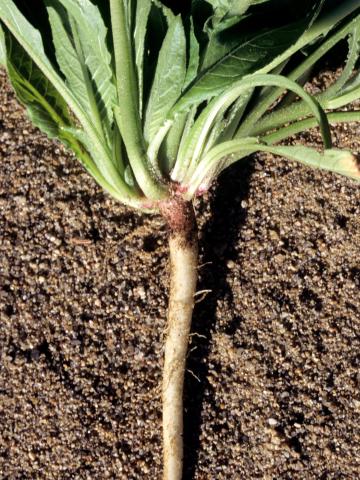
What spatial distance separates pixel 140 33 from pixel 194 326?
712mm

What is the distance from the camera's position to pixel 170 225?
1490 millimetres

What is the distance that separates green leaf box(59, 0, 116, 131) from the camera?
1.21 meters

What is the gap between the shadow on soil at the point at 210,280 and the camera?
157cm

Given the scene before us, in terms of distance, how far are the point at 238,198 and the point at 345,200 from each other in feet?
0.90

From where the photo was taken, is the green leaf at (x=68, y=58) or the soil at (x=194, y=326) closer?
the green leaf at (x=68, y=58)

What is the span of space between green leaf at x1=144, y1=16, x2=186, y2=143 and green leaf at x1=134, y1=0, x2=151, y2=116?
36mm

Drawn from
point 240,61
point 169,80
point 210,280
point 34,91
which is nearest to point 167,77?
point 169,80

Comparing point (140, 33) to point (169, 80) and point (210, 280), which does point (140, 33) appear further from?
point (210, 280)

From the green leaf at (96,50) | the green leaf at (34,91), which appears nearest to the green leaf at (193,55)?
the green leaf at (96,50)

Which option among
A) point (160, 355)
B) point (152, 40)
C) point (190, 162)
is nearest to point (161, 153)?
point (190, 162)

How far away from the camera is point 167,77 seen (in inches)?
50.2

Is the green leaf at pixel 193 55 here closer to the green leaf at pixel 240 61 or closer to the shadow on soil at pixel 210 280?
the green leaf at pixel 240 61

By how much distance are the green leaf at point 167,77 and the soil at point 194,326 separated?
338 mm

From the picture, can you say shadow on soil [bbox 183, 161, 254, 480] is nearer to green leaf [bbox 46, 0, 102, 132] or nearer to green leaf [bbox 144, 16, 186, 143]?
green leaf [bbox 144, 16, 186, 143]
